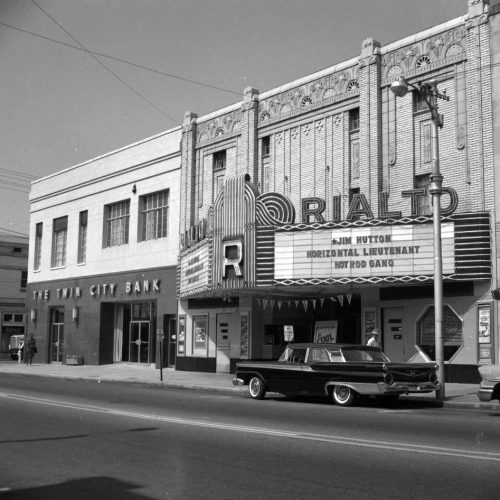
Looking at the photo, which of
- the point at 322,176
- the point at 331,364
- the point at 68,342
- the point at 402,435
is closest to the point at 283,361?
the point at 331,364

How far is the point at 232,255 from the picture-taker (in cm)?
2450

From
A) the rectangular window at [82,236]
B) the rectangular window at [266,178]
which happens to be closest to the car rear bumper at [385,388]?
the rectangular window at [266,178]

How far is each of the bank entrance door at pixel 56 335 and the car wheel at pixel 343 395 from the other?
27.9m

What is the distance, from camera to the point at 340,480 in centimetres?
755

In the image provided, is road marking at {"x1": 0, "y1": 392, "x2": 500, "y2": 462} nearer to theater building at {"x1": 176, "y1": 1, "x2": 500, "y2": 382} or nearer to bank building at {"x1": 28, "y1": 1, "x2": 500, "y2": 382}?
bank building at {"x1": 28, "y1": 1, "x2": 500, "y2": 382}

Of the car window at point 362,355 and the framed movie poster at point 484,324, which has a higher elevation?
the framed movie poster at point 484,324

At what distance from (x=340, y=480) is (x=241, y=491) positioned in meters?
1.15

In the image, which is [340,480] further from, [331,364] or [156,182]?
[156,182]

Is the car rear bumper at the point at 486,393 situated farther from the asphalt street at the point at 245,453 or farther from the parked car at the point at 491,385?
the asphalt street at the point at 245,453

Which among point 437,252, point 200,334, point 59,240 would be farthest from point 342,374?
point 59,240

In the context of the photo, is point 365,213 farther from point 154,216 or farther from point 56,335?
point 56,335

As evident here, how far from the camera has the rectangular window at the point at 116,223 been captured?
3738 cm

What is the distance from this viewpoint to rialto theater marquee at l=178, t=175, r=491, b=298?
21.2 m

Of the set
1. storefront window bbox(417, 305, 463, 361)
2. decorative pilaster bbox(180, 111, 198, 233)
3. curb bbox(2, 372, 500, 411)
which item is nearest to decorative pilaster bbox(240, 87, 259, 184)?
decorative pilaster bbox(180, 111, 198, 233)
